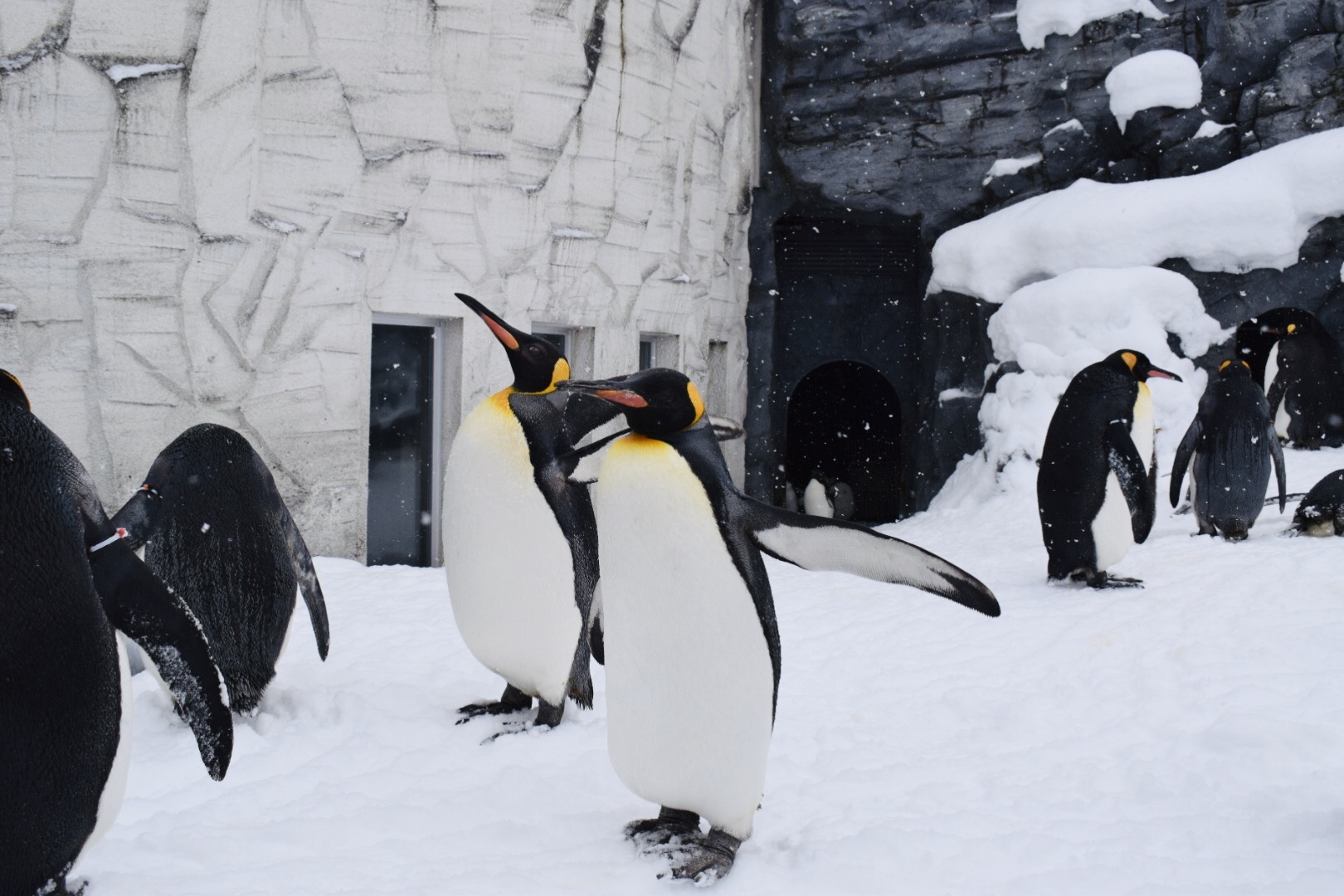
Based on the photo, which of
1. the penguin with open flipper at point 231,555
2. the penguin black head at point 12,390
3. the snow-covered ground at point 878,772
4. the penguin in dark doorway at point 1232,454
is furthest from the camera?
the penguin in dark doorway at point 1232,454

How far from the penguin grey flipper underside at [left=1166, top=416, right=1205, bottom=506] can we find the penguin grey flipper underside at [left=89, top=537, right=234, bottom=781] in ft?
15.4

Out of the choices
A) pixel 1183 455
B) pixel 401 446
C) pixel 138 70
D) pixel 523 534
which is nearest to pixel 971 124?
pixel 1183 455

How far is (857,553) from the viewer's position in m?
1.77

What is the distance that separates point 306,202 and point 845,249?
17.0ft

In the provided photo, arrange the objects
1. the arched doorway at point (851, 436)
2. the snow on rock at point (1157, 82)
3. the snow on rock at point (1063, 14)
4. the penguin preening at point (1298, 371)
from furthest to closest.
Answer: the arched doorway at point (851, 436), the snow on rock at point (1063, 14), the snow on rock at point (1157, 82), the penguin preening at point (1298, 371)

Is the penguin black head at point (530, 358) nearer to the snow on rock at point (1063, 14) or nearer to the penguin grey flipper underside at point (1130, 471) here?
the penguin grey flipper underside at point (1130, 471)

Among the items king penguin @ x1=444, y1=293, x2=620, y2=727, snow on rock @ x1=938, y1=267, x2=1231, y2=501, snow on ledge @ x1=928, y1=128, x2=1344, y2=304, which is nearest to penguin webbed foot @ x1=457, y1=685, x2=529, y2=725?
king penguin @ x1=444, y1=293, x2=620, y2=727

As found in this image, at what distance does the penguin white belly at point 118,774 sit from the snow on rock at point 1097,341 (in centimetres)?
587

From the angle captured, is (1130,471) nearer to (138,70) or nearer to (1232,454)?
(1232,454)

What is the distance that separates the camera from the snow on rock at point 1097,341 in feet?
21.8

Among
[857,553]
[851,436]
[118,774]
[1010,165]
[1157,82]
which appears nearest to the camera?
[118,774]

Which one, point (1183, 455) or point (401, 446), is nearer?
point (1183, 455)

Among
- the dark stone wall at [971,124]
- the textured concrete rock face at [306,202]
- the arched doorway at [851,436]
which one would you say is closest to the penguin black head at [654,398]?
the textured concrete rock face at [306,202]

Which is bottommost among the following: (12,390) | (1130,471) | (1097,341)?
(1130,471)
